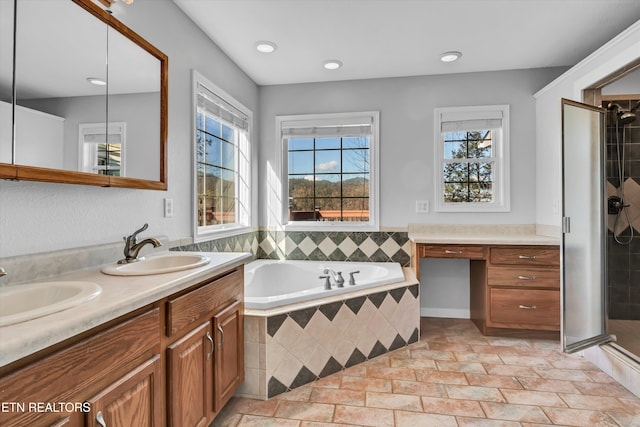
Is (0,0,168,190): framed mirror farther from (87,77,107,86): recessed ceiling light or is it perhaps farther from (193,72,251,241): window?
(193,72,251,241): window

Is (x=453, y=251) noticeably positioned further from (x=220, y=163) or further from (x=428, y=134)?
(x=220, y=163)

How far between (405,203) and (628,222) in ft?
5.88

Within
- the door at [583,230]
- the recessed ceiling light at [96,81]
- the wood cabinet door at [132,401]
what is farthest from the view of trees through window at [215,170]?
the door at [583,230]

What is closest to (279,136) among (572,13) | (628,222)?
(572,13)

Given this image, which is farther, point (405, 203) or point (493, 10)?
point (405, 203)

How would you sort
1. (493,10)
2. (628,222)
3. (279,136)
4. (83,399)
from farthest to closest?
(279,136), (628,222), (493,10), (83,399)

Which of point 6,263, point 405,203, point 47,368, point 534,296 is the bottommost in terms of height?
point 534,296

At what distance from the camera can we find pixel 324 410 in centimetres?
190

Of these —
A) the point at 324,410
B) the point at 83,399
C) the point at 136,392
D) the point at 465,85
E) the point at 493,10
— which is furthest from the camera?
the point at 465,85

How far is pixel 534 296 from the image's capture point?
283 cm

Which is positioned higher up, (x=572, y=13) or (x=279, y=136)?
(x=572, y=13)

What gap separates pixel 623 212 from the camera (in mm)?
2727

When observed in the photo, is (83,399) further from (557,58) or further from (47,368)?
(557,58)

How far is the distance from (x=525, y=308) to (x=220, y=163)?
2871 mm
